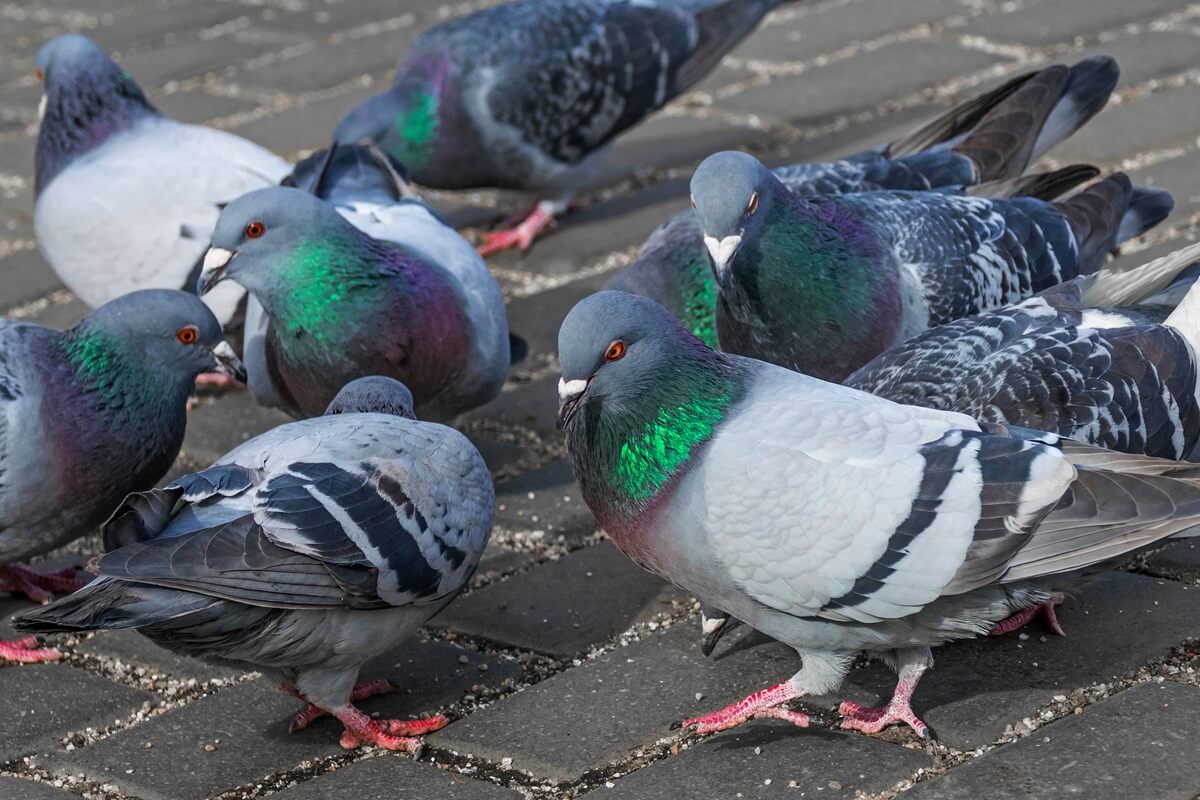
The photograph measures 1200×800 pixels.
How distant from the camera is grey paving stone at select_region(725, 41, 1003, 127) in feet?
23.7

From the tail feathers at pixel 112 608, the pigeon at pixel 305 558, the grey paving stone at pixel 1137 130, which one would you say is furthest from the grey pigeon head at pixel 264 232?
the grey paving stone at pixel 1137 130

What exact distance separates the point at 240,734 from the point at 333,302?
1.24m

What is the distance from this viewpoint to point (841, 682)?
3490 mm

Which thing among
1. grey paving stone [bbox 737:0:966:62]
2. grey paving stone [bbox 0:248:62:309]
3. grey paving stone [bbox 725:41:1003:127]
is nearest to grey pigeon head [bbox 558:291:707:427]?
grey paving stone [bbox 0:248:62:309]

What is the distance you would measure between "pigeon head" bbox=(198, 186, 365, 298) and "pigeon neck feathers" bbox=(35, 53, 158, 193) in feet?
5.36

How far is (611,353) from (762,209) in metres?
0.84

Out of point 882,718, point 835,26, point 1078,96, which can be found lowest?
point 882,718

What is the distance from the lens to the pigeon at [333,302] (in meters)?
4.32

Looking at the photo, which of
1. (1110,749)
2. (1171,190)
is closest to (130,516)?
(1110,749)

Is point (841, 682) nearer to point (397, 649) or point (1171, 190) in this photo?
point (397, 649)

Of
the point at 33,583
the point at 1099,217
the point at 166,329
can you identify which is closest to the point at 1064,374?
the point at 1099,217

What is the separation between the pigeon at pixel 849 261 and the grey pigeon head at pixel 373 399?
2.76ft

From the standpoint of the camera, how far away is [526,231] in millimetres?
6500

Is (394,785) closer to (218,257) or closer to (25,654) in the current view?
(25,654)
